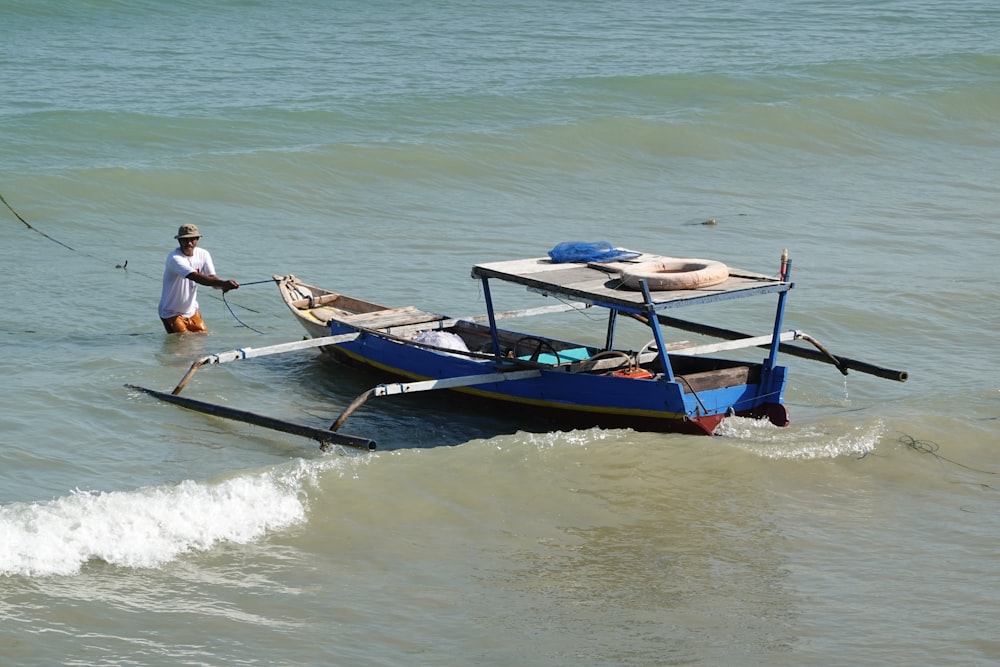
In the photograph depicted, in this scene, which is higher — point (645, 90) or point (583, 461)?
point (645, 90)

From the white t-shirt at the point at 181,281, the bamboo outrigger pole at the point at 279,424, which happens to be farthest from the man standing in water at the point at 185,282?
the bamboo outrigger pole at the point at 279,424

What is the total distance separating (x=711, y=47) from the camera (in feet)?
99.2

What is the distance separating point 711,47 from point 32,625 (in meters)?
26.3

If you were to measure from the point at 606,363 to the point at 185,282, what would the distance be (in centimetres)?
449

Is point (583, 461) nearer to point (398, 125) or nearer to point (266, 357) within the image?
point (266, 357)

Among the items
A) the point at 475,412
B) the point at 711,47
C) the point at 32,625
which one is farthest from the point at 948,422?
the point at 711,47

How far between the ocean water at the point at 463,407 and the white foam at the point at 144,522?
22 millimetres

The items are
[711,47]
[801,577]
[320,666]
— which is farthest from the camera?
[711,47]

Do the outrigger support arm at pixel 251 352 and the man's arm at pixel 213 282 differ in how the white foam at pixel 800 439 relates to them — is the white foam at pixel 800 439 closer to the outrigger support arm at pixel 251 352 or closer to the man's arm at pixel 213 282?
the outrigger support arm at pixel 251 352

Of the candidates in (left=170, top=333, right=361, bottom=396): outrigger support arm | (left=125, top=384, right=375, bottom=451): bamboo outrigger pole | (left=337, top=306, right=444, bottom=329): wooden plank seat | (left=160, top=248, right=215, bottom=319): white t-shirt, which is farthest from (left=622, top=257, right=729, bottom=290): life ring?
(left=160, top=248, right=215, bottom=319): white t-shirt

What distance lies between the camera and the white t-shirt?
1141 cm

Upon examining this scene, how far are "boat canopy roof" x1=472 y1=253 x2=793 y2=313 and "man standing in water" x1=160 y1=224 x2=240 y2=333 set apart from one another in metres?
3.01

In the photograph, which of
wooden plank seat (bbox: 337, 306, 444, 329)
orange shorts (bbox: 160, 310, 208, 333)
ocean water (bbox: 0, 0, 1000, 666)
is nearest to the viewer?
ocean water (bbox: 0, 0, 1000, 666)

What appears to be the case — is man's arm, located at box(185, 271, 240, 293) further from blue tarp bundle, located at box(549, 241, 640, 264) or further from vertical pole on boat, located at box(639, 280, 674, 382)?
vertical pole on boat, located at box(639, 280, 674, 382)
